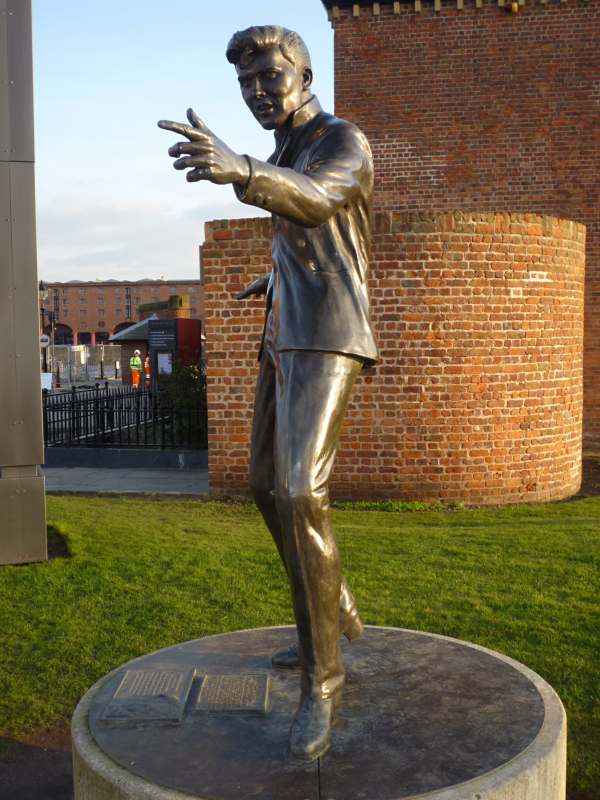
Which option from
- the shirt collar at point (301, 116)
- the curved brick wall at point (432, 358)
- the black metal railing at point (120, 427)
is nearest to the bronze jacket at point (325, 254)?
the shirt collar at point (301, 116)

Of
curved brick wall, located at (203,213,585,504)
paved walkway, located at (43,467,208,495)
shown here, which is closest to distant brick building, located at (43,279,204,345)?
paved walkway, located at (43,467,208,495)

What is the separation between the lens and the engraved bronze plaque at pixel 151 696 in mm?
3404

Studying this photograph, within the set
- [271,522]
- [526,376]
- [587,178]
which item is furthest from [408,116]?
[271,522]

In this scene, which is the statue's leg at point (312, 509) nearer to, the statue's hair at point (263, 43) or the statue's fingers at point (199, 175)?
the statue's fingers at point (199, 175)

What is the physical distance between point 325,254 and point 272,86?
2.12 feet

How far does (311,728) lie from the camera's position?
10.3 feet

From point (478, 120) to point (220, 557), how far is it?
12.1 metres

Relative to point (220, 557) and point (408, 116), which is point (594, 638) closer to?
point (220, 557)

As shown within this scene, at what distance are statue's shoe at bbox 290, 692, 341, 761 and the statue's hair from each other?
232 centimetres

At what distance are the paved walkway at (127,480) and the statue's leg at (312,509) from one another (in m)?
8.39

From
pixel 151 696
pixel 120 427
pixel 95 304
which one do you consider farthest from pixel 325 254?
pixel 95 304

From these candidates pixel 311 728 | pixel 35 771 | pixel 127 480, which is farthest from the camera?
pixel 127 480

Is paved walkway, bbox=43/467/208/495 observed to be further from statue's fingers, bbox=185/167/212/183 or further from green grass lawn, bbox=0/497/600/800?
statue's fingers, bbox=185/167/212/183

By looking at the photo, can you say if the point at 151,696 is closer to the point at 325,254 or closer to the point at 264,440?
the point at 264,440
